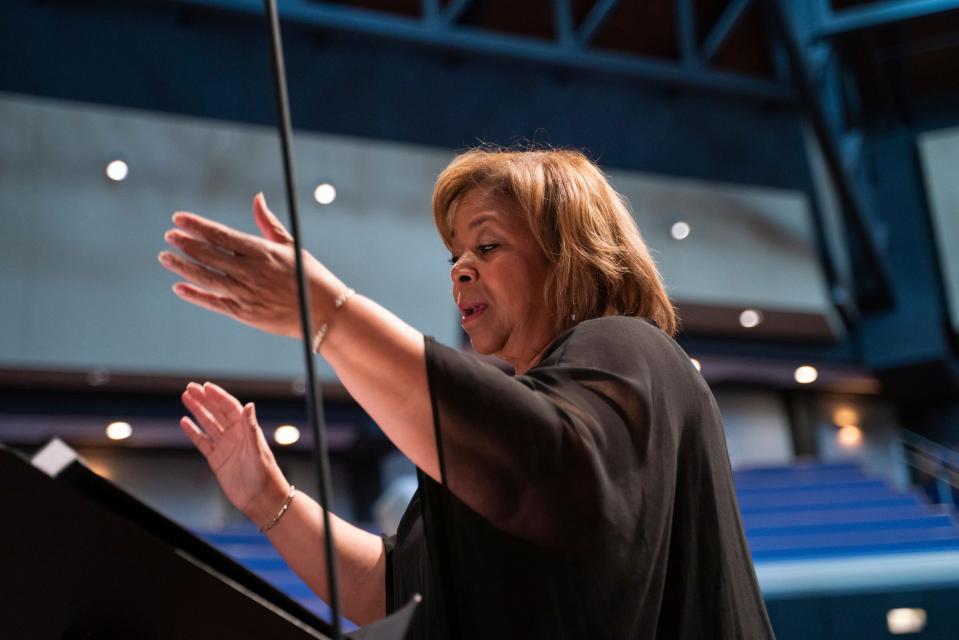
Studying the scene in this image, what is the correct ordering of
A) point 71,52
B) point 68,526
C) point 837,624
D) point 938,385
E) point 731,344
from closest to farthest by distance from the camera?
1. point 68,526
2. point 837,624
3. point 71,52
4. point 731,344
5. point 938,385

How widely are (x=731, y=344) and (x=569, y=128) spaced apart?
2.42 metres

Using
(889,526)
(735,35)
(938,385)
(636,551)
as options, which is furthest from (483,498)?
(938,385)

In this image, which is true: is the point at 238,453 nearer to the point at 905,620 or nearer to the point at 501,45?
the point at 905,620

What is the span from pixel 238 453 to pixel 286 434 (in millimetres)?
6308

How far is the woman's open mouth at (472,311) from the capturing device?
1115mm

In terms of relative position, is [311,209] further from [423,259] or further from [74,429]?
[74,429]

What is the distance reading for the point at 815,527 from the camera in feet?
16.7

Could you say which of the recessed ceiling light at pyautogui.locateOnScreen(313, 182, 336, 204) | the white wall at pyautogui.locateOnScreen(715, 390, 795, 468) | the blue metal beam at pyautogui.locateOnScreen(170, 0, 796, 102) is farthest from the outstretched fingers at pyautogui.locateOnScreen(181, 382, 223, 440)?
the white wall at pyautogui.locateOnScreen(715, 390, 795, 468)

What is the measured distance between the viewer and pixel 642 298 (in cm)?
111

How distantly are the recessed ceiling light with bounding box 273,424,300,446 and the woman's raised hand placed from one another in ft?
21.4

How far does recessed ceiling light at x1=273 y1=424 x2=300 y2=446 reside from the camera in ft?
23.7

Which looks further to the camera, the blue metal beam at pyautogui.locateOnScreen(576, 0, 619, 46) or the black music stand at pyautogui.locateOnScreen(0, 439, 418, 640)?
the blue metal beam at pyautogui.locateOnScreen(576, 0, 619, 46)

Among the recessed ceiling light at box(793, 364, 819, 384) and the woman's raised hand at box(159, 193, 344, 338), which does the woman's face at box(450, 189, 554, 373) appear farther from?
the recessed ceiling light at box(793, 364, 819, 384)

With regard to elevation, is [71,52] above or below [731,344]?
above
